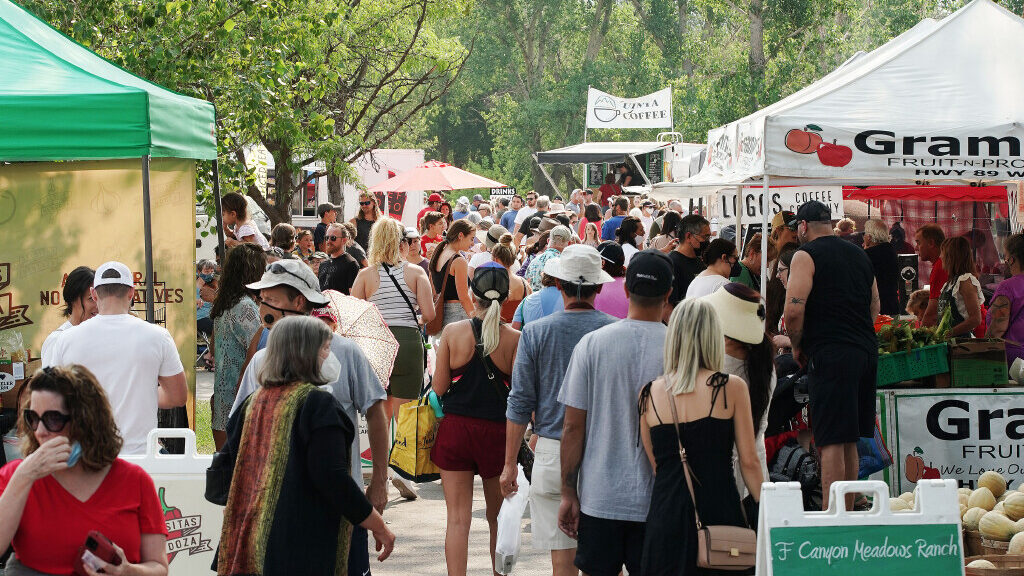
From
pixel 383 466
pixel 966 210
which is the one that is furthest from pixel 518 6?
pixel 383 466

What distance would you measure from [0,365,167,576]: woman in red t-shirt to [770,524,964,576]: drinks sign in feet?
7.37

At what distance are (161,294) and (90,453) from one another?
4.25m

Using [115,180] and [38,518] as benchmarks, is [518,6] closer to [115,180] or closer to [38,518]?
[115,180]

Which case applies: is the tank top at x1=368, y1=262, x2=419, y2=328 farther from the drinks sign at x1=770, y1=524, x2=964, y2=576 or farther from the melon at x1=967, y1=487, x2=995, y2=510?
the drinks sign at x1=770, y1=524, x2=964, y2=576

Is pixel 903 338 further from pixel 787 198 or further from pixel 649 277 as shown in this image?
pixel 787 198

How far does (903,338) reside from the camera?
8172mm

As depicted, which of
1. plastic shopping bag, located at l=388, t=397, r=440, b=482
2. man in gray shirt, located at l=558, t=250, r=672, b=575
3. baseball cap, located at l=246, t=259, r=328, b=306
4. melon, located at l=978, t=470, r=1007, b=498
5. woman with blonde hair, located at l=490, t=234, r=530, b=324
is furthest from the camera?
woman with blonde hair, located at l=490, t=234, r=530, b=324

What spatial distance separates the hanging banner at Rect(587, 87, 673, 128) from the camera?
27984 mm

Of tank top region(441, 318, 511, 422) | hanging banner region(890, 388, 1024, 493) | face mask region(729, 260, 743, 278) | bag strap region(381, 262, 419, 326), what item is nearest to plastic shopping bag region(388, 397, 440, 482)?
tank top region(441, 318, 511, 422)

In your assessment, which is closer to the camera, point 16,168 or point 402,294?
point 16,168

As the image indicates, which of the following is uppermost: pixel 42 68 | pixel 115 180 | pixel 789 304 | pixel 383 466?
pixel 42 68

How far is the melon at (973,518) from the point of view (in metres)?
6.67

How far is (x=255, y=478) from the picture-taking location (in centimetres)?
422

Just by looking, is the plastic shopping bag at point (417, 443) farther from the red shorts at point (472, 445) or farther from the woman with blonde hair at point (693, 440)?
the woman with blonde hair at point (693, 440)
